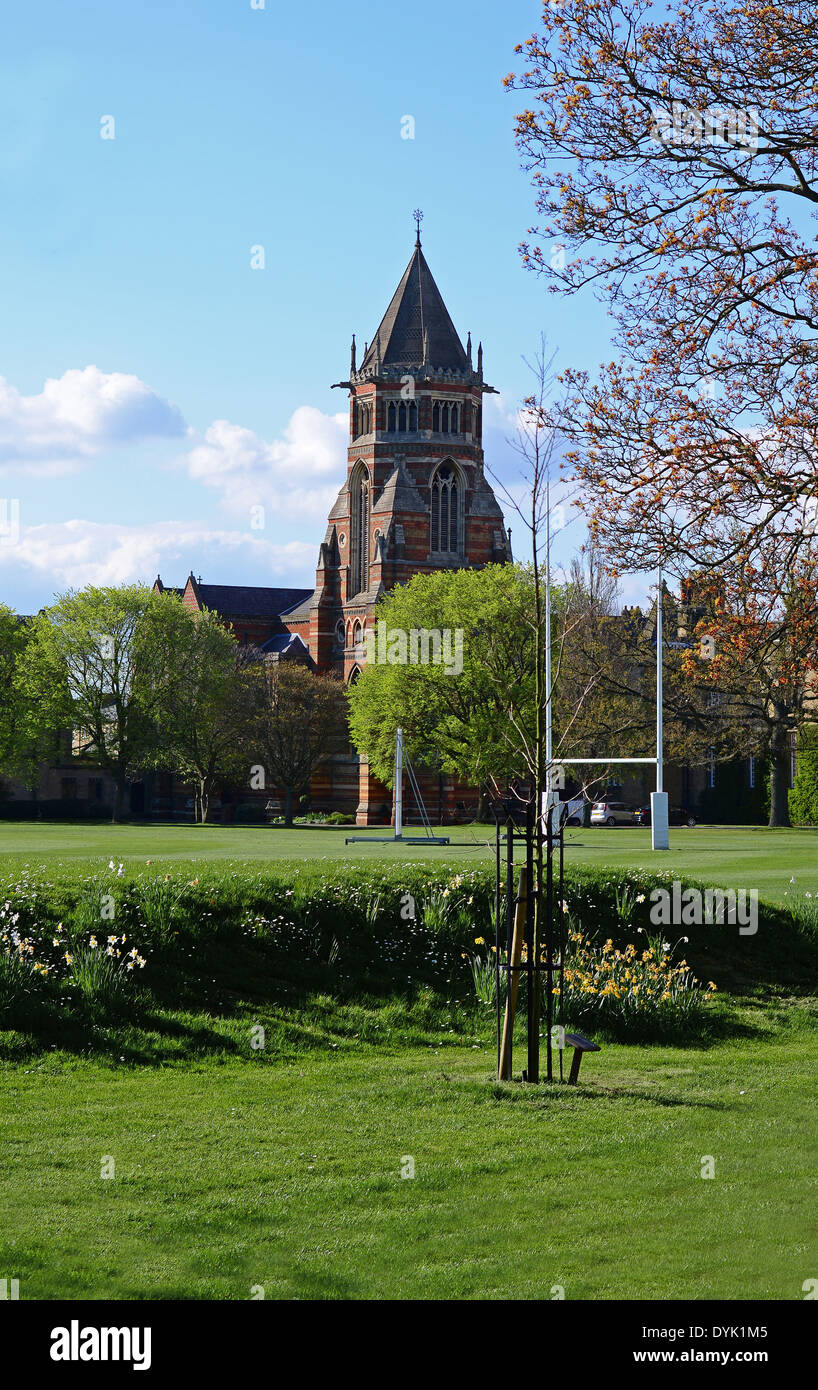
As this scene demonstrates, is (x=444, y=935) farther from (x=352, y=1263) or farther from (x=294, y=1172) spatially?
(x=352, y=1263)

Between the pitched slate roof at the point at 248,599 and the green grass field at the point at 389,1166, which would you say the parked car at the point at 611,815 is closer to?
the pitched slate roof at the point at 248,599

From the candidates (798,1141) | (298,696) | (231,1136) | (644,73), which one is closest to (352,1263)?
(231,1136)

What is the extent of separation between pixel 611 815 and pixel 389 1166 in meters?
65.8

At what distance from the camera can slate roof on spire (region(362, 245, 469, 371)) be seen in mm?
89000

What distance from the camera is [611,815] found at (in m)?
73.5

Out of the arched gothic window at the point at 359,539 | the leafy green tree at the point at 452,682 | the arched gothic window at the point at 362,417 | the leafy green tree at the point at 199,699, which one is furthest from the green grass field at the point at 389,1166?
the arched gothic window at the point at 362,417

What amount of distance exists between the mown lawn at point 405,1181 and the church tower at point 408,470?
2924 inches

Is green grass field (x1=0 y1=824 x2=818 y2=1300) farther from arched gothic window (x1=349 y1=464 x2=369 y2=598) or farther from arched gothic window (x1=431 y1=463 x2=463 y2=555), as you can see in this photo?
arched gothic window (x1=349 y1=464 x2=369 y2=598)

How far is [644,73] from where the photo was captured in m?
13.2

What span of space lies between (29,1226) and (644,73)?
11608 millimetres

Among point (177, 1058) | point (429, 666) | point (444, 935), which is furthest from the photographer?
point (429, 666)

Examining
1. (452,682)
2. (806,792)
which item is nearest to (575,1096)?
(452,682)

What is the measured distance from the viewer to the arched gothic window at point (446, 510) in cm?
8819

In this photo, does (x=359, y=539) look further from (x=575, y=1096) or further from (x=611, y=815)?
(x=575, y=1096)
